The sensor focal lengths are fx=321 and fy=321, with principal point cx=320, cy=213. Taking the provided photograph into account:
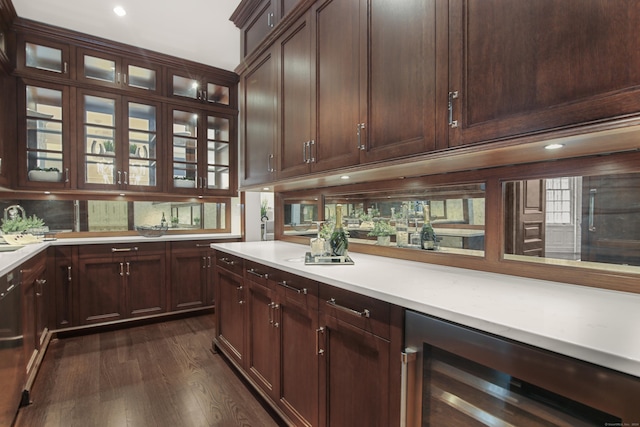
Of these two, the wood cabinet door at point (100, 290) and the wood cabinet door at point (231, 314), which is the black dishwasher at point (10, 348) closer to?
the wood cabinet door at point (231, 314)

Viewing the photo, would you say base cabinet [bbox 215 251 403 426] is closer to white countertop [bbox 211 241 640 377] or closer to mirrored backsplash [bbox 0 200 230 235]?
white countertop [bbox 211 241 640 377]

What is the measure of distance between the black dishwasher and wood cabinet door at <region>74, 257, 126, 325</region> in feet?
4.24

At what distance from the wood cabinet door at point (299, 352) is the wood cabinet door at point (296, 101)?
0.82 m

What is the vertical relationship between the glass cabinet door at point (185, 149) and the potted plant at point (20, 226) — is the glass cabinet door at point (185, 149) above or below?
above

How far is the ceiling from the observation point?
2.68 metres

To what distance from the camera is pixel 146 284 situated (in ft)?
11.3

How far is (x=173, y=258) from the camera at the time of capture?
3.56 metres

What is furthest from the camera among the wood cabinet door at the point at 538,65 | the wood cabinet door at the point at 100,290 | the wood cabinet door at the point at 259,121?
the wood cabinet door at the point at 100,290

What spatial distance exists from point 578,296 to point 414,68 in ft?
3.34

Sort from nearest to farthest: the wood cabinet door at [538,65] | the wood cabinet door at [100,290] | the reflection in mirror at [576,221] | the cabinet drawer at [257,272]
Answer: the wood cabinet door at [538,65] → the reflection in mirror at [576,221] → the cabinet drawer at [257,272] → the wood cabinet door at [100,290]

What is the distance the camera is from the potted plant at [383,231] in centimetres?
199

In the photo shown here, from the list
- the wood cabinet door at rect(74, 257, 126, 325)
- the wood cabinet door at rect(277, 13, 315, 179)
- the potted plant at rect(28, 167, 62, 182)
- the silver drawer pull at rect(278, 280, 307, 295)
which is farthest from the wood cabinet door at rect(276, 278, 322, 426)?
the potted plant at rect(28, 167, 62, 182)

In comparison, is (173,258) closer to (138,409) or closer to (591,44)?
(138,409)

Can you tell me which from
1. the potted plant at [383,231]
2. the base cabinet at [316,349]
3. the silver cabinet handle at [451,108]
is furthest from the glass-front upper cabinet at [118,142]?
the silver cabinet handle at [451,108]
